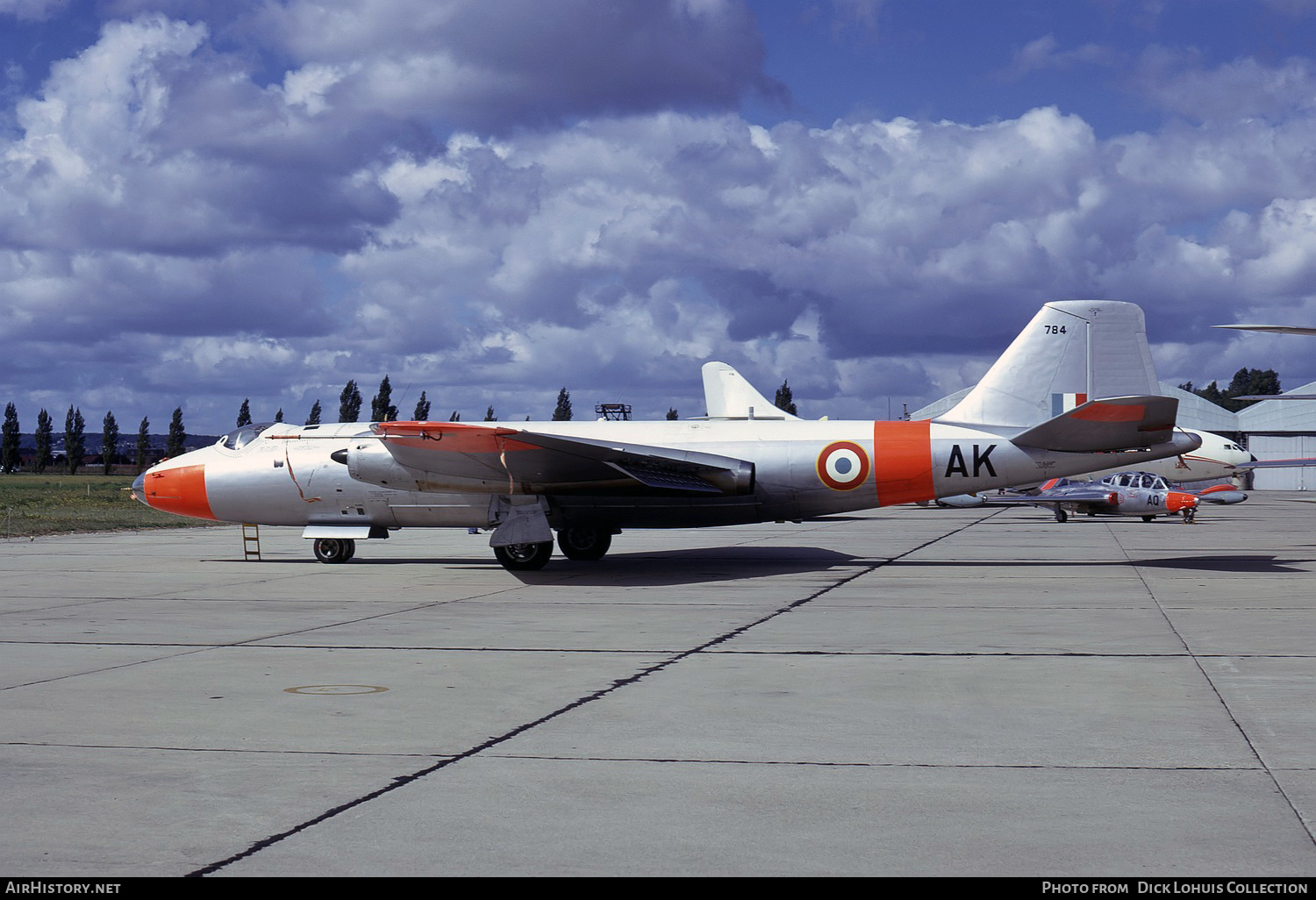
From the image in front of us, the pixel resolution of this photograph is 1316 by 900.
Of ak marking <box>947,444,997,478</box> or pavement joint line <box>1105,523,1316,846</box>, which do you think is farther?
ak marking <box>947,444,997,478</box>

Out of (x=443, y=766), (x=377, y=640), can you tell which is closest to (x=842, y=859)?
(x=443, y=766)

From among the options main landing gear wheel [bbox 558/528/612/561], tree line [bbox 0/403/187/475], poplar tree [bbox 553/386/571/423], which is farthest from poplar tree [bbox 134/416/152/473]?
main landing gear wheel [bbox 558/528/612/561]

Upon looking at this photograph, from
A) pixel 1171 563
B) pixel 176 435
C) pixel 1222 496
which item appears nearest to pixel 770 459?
pixel 1171 563

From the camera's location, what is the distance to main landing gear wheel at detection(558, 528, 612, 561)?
76.4 feet

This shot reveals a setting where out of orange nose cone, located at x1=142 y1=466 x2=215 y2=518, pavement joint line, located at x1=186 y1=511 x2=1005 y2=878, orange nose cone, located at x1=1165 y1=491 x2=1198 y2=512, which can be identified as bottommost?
pavement joint line, located at x1=186 y1=511 x2=1005 y2=878

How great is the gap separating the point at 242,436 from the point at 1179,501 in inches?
1236

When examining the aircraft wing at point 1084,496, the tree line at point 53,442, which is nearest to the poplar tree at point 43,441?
the tree line at point 53,442

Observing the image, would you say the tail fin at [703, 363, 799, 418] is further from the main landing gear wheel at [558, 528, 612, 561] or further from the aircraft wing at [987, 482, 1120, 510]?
the main landing gear wheel at [558, 528, 612, 561]

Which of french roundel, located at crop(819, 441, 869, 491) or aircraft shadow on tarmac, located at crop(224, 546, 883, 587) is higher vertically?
french roundel, located at crop(819, 441, 869, 491)

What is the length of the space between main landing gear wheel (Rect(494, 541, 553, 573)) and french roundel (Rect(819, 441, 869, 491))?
5.15 metres

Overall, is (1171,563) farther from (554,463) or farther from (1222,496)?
(1222,496)

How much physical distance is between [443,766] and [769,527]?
104 feet

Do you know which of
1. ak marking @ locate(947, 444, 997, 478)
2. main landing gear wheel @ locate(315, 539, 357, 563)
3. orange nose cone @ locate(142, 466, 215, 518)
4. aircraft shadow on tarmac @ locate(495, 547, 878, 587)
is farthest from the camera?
main landing gear wheel @ locate(315, 539, 357, 563)

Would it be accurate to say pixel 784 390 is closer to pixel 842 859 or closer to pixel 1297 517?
pixel 1297 517
